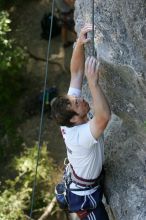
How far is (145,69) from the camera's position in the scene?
139 inches

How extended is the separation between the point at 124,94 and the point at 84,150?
556 millimetres

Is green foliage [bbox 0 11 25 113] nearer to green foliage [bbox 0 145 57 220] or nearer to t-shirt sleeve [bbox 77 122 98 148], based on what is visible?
green foliage [bbox 0 145 57 220]

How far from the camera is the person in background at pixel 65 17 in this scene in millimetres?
8578

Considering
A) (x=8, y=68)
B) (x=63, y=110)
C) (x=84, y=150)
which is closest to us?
(x=63, y=110)

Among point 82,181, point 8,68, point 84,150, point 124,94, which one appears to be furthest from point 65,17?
point 84,150

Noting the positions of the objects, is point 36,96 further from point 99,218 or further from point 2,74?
point 99,218

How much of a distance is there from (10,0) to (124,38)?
6.66m

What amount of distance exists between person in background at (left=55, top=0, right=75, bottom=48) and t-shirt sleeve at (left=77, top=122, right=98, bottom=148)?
16.3 feet

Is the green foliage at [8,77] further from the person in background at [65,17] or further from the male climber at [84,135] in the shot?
the male climber at [84,135]

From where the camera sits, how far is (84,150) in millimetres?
3617

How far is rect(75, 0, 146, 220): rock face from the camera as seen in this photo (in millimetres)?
3570

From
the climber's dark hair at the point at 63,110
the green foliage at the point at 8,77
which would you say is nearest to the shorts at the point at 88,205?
the climber's dark hair at the point at 63,110

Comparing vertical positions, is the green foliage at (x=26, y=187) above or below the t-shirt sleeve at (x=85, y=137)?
below

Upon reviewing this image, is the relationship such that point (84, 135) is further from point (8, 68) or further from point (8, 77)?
point (8, 77)
